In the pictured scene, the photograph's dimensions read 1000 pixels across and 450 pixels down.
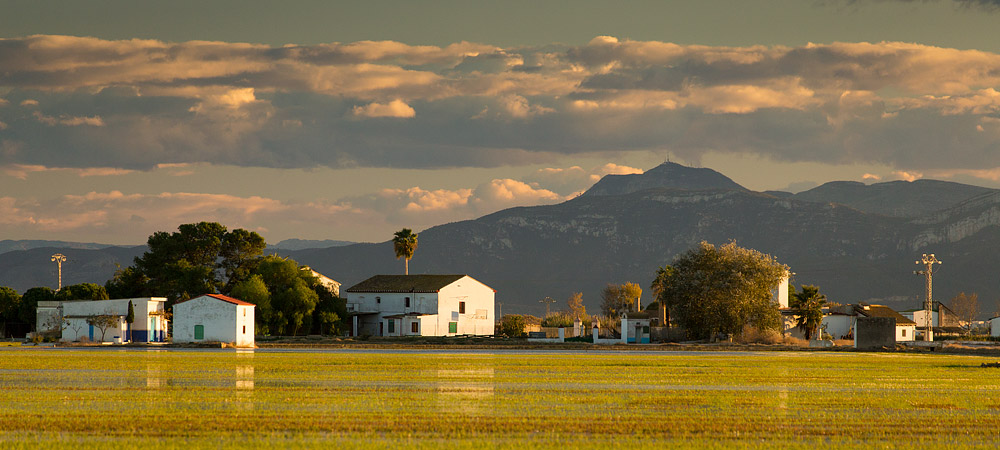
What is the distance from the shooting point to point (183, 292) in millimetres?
97812

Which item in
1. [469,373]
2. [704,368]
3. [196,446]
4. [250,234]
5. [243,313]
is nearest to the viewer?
[196,446]

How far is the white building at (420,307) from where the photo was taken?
4178 inches

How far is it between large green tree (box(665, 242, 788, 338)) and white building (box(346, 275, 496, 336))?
86.8 feet

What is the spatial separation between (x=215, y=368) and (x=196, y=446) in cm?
2303

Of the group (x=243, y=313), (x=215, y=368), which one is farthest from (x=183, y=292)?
(x=215, y=368)

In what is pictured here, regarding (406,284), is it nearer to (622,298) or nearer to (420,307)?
(420,307)

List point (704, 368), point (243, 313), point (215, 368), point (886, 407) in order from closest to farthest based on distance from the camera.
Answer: point (886, 407), point (215, 368), point (704, 368), point (243, 313)

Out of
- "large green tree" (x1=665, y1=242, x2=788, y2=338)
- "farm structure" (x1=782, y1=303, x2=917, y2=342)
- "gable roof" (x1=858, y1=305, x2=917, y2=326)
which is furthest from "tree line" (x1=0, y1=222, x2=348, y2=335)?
"gable roof" (x1=858, y1=305, x2=917, y2=326)

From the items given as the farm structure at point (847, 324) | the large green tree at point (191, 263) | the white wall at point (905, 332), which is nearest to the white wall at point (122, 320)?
the large green tree at point (191, 263)

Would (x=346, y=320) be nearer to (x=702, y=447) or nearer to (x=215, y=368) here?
(x=215, y=368)

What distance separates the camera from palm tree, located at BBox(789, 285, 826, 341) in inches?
3494

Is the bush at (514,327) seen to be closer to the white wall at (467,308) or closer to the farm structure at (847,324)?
the white wall at (467,308)

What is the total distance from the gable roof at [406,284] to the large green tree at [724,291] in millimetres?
28061

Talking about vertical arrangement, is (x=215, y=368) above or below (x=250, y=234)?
below
